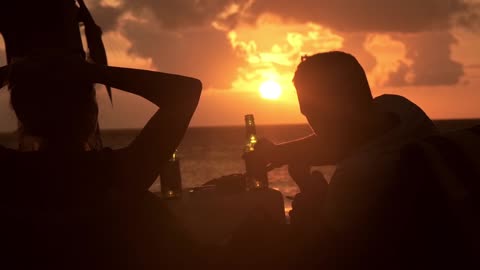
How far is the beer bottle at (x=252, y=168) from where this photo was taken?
9.08 ft

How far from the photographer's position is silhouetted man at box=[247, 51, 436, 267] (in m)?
1.42

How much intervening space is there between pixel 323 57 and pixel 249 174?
114 cm

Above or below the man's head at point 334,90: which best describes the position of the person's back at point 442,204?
below

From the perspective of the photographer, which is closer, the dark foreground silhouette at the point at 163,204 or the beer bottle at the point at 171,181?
the dark foreground silhouette at the point at 163,204

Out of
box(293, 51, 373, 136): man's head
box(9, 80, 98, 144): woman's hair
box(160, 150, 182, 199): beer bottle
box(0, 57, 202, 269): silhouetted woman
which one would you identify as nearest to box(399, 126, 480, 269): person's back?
box(293, 51, 373, 136): man's head

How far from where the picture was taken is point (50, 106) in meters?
1.64

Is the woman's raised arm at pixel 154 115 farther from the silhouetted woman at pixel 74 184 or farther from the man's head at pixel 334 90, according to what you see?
the man's head at pixel 334 90

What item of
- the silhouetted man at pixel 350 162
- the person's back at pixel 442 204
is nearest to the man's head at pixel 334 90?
the silhouetted man at pixel 350 162

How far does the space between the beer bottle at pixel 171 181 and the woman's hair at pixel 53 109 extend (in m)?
1.42

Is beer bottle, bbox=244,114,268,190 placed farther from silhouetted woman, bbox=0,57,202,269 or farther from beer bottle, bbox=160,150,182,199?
silhouetted woman, bbox=0,57,202,269

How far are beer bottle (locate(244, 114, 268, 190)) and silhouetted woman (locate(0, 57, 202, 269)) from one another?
1051 mm

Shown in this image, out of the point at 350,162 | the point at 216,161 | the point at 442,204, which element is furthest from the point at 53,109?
the point at 216,161

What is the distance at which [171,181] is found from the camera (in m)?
3.14

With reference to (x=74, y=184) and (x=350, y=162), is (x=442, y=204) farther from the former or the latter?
(x=74, y=184)
